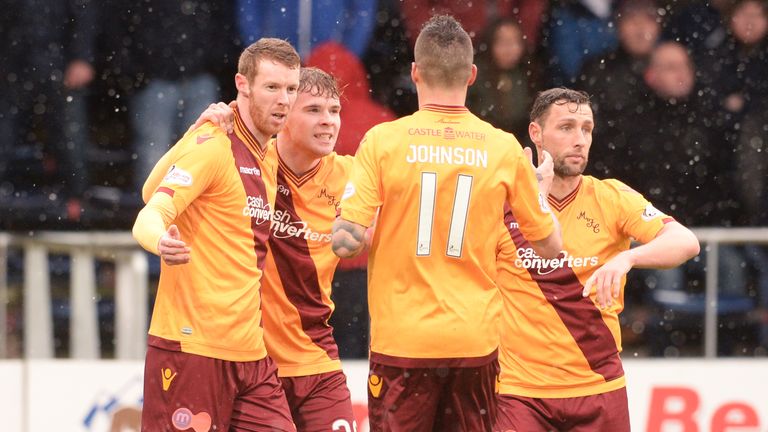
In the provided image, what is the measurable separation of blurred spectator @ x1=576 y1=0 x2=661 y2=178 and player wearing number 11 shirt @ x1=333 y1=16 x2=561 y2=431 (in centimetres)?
403

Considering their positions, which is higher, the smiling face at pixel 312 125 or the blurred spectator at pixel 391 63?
the blurred spectator at pixel 391 63

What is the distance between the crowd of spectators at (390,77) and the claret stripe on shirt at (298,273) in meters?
3.00

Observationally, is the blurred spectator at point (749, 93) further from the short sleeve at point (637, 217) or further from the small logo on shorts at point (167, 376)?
the small logo on shorts at point (167, 376)

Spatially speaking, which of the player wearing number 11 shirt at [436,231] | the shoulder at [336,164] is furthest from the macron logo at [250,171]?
the player wearing number 11 shirt at [436,231]

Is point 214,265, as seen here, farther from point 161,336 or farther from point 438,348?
point 438,348

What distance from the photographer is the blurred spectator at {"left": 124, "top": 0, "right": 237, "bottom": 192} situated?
8.52 meters

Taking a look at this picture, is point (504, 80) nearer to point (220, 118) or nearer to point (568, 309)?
point (568, 309)

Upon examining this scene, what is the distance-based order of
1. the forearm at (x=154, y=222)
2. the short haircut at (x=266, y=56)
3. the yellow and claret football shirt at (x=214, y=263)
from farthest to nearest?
1. the short haircut at (x=266, y=56)
2. the yellow and claret football shirt at (x=214, y=263)
3. the forearm at (x=154, y=222)

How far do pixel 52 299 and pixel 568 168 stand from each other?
151 inches

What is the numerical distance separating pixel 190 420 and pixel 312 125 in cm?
133

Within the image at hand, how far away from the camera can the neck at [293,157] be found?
5.55 metres

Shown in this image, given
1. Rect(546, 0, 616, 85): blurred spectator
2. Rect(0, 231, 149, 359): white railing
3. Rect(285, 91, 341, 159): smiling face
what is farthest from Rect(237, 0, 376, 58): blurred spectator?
Rect(285, 91, 341, 159): smiling face

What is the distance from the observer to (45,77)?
856 centimetres

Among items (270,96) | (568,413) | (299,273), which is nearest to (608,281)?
(568,413)
